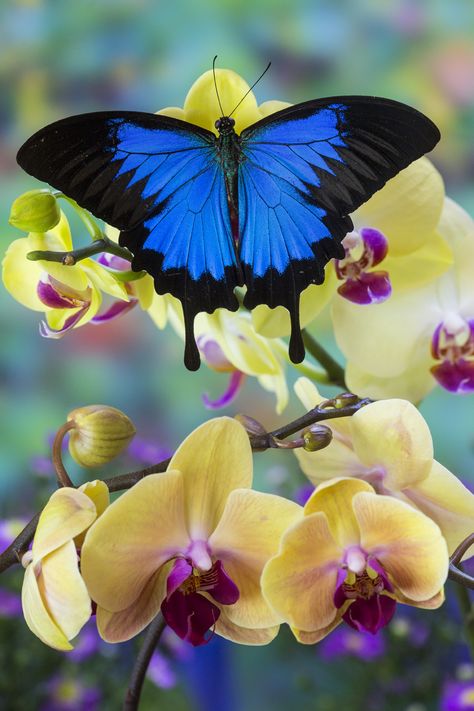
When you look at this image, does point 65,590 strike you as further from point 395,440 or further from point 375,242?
point 375,242

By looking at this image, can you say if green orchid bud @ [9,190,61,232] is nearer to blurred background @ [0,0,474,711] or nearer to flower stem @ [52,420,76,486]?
flower stem @ [52,420,76,486]

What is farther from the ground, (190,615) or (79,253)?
(79,253)

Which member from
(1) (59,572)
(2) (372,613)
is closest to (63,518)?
(1) (59,572)

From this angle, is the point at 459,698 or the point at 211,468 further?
the point at 459,698

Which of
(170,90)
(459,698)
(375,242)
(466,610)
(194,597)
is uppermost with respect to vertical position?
(170,90)

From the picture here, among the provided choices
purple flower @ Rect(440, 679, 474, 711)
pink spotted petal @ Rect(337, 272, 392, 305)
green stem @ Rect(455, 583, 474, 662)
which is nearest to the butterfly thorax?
pink spotted petal @ Rect(337, 272, 392, 305)

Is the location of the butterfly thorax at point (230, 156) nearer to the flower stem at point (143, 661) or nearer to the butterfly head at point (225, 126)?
the butterfly head at point (225, 126)

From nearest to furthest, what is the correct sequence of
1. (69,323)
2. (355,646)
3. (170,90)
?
(69,323), (355,646), (170,90)

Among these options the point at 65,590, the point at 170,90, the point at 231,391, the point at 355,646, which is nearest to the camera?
the point at 65,590
